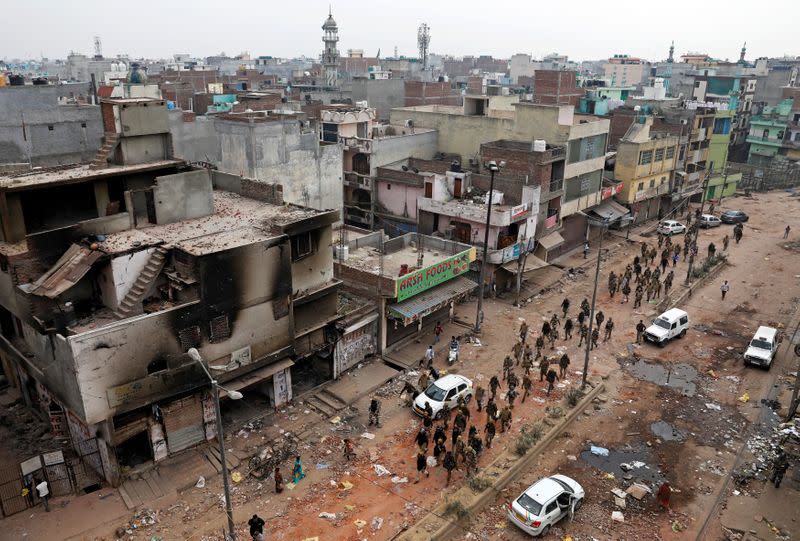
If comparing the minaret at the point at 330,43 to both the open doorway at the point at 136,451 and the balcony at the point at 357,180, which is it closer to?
the balcony at the point at 357,180

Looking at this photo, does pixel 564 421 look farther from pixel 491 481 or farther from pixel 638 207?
pixel 638 207

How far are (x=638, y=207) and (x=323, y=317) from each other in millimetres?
37014

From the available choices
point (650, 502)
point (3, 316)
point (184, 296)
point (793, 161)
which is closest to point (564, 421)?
point (650, 502)

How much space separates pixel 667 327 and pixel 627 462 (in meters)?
11.3

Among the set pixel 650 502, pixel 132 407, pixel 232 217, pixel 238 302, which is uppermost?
pixel 232 217

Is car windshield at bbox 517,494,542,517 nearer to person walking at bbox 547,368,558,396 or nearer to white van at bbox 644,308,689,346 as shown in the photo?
person walking at bbox 547,368,558,396

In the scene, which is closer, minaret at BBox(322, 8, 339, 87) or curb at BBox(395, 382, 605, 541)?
curb at BBox(395, 382, 605, 541)

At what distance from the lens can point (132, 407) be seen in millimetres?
17828

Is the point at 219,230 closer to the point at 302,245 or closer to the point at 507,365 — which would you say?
the point at 302,245

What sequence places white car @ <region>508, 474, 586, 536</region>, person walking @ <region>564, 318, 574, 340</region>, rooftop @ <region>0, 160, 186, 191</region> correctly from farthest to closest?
person walking @ <region>564, 318, 574, 340</region> → rooftop @ <region>0, 160, 186, 191</region> → white car @ <region>508, 474, 586, 536</region>

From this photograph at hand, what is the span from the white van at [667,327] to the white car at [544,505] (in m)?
13.7

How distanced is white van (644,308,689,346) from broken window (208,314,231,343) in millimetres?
20742

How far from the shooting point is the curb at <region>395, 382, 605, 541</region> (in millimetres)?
16797

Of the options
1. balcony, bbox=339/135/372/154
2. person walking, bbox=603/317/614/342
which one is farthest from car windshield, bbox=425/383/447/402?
balcony, bbox=339/135/372/154
